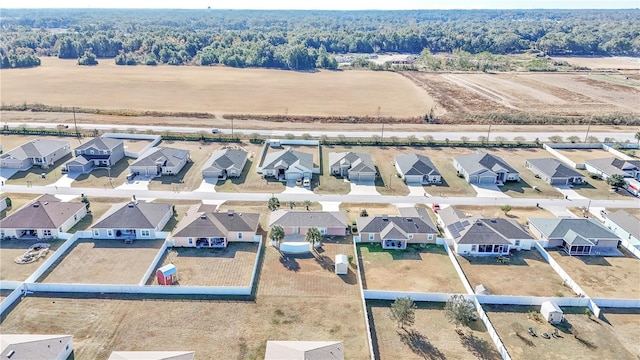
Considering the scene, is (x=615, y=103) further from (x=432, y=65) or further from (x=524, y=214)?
(x=524, y=214)

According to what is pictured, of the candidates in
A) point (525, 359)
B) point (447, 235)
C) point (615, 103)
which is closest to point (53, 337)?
point (525, 359)

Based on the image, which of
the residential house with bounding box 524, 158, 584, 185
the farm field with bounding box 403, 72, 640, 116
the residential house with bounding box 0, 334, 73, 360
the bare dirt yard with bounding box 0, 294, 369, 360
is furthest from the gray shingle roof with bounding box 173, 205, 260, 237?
the farm field with bounding box 403, 72, 640, 116

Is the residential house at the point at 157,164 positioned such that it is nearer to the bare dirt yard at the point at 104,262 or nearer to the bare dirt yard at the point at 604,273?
the bare dirt yard at the point at 104,262

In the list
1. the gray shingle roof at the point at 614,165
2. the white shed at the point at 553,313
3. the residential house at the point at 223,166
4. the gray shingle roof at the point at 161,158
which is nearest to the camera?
the white shed at the point at 553,313

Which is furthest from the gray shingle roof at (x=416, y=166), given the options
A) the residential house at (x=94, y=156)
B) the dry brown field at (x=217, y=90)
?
the residential house at (x=94, y=156)

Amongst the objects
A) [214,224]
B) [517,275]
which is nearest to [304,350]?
[214,224]

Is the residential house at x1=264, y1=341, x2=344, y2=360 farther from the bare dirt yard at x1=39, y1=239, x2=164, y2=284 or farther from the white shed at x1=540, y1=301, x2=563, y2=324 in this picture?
the white shed at x1=540, y1=301, x2=563, y2=324
